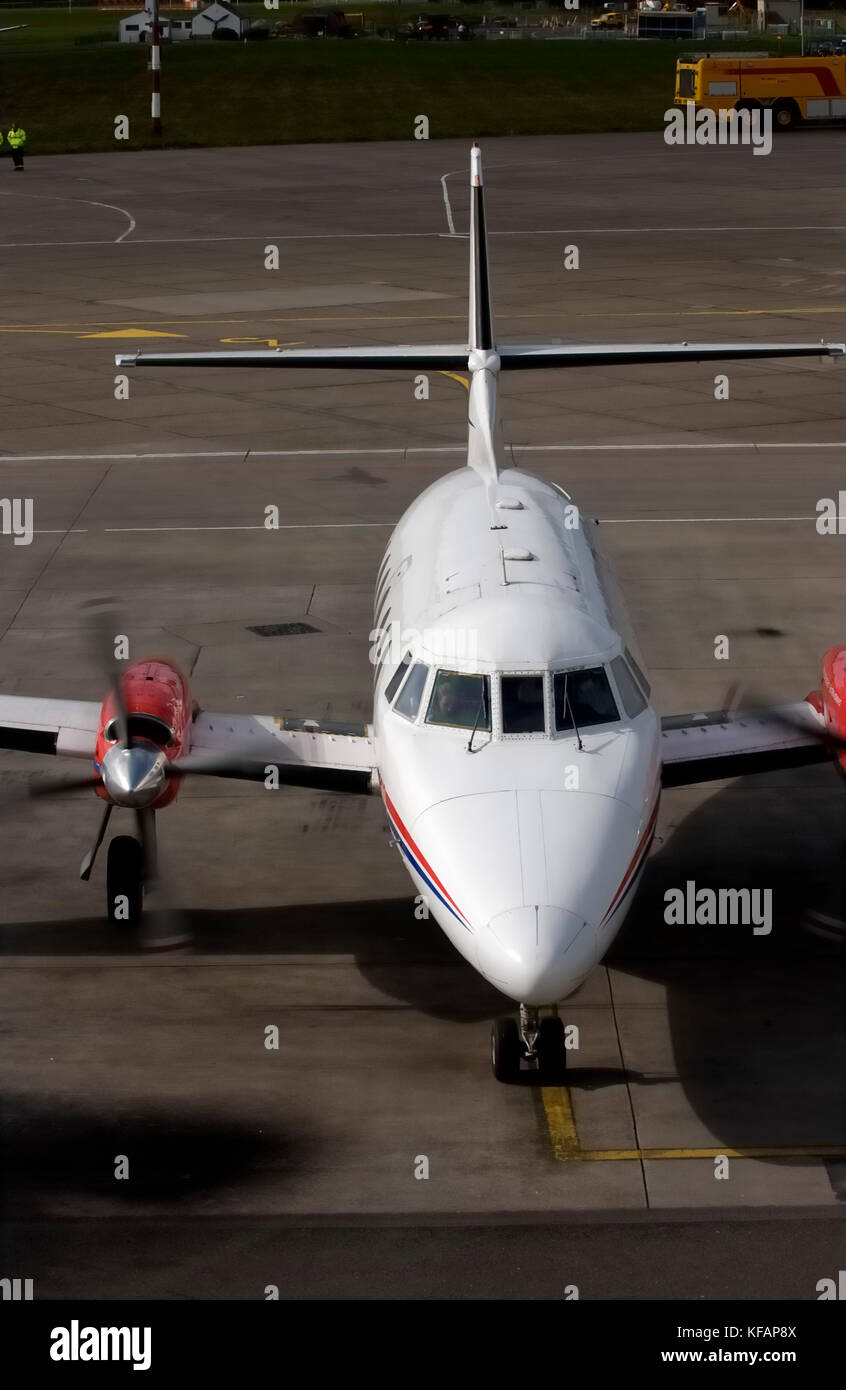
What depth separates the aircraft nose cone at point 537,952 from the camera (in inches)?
438

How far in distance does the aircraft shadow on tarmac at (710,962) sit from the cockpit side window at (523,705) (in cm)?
241

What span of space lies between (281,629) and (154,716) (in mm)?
8846

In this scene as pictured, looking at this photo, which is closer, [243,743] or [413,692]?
[413,692]

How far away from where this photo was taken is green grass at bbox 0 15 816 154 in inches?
3521

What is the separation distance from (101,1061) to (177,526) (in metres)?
15.6

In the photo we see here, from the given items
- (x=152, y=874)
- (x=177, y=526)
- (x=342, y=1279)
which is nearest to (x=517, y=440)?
(x=177, y=526)

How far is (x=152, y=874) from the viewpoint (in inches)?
570

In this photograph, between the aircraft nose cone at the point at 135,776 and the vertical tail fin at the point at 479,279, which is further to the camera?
the vertical tail fin at the point at 479,279

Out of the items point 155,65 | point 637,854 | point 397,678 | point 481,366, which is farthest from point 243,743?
point 155,65

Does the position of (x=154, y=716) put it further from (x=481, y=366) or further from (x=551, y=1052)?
(x=481, y=366)

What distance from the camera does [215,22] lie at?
12838cm

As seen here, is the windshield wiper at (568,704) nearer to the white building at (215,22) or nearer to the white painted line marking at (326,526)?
the white painted line marking at (326,526)

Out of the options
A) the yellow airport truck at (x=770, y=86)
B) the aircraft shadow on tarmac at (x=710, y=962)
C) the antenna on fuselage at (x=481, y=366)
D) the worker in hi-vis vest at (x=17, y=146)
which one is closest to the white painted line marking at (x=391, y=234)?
the worker in hi-vis vest at (x=17, y=146)

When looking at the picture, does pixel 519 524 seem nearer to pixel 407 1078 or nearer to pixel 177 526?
pixel 407 1078
